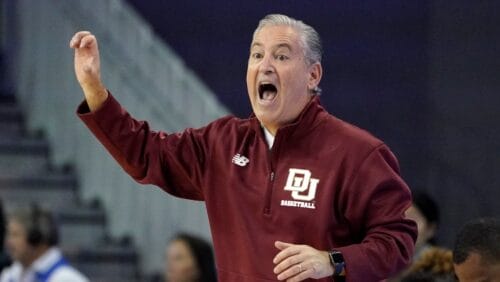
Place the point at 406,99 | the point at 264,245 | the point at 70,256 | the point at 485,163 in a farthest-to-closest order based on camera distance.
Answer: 1. the point at 406,99
2. the point at 485,163
3. the point at 70,256
4. the point at 264,245

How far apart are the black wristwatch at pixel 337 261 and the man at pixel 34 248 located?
2.89 m

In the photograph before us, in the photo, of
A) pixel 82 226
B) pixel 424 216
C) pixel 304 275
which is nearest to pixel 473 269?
pixel 304 275

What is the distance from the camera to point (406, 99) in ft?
33.2

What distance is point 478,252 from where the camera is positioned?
3.09m

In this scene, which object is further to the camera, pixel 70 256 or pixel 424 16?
pixel 424 16

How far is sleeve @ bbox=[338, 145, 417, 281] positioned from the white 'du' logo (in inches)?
3.5

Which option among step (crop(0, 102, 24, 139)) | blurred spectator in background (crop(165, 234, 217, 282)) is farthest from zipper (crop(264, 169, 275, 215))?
step (crop(0, 102, 24, 139))

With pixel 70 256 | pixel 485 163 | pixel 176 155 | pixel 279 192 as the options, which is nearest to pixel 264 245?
pixel 279 192

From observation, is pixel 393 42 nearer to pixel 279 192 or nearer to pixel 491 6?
pixel 491 6

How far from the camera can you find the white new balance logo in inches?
154

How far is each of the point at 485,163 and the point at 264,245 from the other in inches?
231

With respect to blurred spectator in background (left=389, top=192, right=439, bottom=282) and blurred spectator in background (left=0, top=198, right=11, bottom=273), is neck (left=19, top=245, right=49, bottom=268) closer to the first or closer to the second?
blurred spectator in background (left=0, top=198, right=11, bottom=273)

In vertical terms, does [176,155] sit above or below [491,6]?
below

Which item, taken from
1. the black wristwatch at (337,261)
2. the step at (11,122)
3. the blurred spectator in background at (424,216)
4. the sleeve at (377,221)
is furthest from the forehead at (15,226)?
the step at (11,122)
